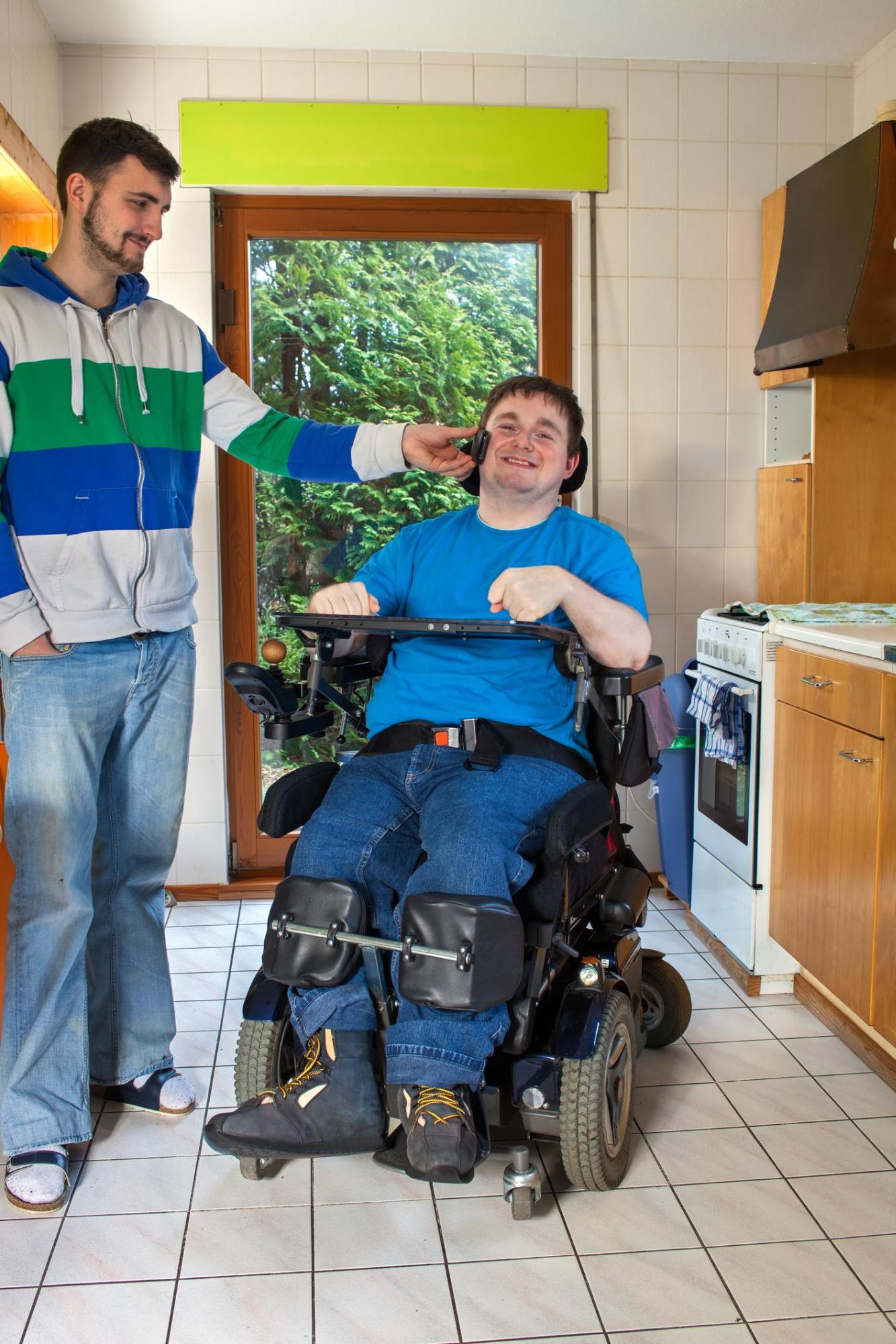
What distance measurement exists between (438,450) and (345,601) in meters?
0.41

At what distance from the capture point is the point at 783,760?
2.76m

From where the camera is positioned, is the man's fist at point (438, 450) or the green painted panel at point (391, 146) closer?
the man's fist at point (438, 450)

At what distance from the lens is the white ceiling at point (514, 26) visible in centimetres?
309

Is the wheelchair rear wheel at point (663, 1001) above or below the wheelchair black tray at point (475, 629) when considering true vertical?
below

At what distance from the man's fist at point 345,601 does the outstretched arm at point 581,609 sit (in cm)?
23

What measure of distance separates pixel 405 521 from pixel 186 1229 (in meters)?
2.31

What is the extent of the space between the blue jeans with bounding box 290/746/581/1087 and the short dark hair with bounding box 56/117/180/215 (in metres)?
1.10

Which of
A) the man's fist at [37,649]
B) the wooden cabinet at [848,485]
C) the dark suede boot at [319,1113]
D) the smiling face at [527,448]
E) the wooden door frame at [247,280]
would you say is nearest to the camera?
the dark suede boot at [319,1113]

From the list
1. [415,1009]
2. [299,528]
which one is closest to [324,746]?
[299,528]

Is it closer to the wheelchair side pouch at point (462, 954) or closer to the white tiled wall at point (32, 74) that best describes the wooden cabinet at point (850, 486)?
the wheelchair side pouch at point (462, 954)

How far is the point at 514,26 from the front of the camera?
3.23 meters

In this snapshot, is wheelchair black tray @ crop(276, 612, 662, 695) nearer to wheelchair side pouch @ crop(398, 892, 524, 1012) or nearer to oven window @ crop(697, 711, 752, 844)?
wheelchair side pouch @ crop(398, 892, 524, 1012)

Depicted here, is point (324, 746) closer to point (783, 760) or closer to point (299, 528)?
point (299, 528)

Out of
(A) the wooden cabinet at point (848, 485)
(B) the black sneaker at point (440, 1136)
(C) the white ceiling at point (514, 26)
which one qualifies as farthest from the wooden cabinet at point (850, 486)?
(B) the black sneaker at point (440, 1136)
